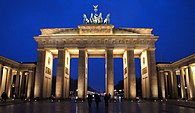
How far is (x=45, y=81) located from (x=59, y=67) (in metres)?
5.62

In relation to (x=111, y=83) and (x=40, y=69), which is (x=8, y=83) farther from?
(x=111, y=83)

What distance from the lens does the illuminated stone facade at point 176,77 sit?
40.8 m

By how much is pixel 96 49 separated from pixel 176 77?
25128 millimetres

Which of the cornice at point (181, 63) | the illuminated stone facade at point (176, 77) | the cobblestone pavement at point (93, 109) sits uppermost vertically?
the cornice at point (181, 63)

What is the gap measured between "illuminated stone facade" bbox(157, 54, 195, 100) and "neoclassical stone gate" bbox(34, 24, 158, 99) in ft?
20.2

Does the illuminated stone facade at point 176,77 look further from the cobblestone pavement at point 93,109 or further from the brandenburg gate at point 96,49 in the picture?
the cobblestone pavement at point 93,109

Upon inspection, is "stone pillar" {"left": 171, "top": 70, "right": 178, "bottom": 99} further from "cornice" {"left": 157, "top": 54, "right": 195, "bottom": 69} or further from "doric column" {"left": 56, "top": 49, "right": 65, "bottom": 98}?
"doric column" {"left": 56, "top": 49, "right": 65, "bottom": 98}

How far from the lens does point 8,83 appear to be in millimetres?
46906

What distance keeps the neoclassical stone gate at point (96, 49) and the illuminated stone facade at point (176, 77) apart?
6.14 m

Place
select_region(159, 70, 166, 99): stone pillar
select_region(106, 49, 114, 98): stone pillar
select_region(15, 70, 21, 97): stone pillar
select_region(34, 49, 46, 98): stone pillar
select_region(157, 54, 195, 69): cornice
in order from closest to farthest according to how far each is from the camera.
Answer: select_region(157, 54, 195, 69): cornice < select_region(106, 49, 114, 98): stone pillar < select_region(34, 49, 46, 98): stone pillar < select_region(159, 70, 166, 99): stone pillar < select_region(15, 70, 21, 97): stone pillar

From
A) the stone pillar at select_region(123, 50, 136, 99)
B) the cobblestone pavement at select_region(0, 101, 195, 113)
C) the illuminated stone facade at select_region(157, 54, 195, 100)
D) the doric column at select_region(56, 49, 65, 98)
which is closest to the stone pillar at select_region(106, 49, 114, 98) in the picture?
the stone pillar at select_region(123, 50, 136, 99)

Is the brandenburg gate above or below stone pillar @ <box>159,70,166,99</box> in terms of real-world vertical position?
above

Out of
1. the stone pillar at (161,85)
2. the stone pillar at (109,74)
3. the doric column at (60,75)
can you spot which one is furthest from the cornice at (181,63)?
the doric column at (60,75)

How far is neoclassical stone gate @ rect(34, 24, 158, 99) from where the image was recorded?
1695 inches
